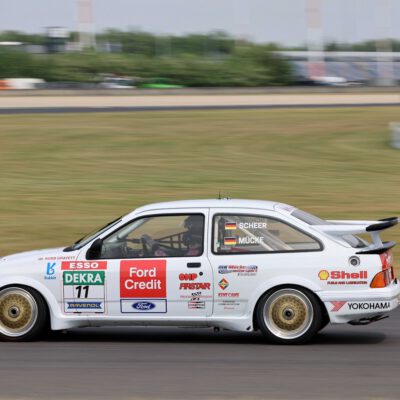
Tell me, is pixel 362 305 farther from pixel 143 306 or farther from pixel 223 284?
pixel 143 306

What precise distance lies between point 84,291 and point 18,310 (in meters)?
0.67

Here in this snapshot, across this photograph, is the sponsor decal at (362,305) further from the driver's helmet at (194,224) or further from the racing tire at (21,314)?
the racing tire at (21,314)

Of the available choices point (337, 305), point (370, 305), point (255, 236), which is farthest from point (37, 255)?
point (370, 305)

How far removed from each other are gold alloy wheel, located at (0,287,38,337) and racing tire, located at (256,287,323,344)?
83.9 inches

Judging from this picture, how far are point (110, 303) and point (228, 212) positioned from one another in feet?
4.53

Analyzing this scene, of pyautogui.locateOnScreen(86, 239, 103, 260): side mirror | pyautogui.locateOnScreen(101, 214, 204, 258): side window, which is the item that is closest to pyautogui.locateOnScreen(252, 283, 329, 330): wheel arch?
pyautogui.locateOnScreen(101, 214, 204, 258): side window

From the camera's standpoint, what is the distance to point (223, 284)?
8.58m

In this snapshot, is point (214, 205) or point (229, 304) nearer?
point (229, 304)

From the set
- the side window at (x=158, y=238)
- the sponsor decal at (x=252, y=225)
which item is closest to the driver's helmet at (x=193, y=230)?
the side window at (x=158, y=238)

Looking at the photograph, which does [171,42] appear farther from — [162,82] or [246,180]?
[246,180]

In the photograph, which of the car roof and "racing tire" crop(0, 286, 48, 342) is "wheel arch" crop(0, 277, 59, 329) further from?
the car roof

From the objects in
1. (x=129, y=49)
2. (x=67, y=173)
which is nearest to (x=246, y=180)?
(x=67, y=173)

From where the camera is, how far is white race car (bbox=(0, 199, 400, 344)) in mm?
8453

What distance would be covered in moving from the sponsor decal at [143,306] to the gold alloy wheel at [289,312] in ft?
3.11
